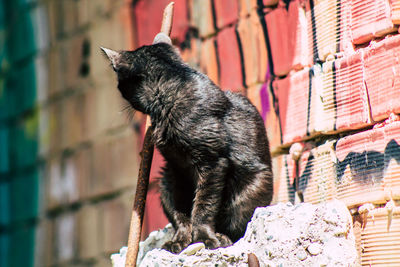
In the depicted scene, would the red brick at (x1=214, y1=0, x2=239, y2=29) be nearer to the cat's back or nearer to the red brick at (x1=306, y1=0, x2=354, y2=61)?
the red brick at (x1=306, y1=0, x2=354, y2=61)

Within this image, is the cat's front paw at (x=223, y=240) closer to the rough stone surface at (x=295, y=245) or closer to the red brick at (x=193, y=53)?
the rough stone surface at (x=295, y=245)

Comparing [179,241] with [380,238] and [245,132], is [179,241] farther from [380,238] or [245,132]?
[380,238]

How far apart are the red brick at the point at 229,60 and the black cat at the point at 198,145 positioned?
782 millimetres

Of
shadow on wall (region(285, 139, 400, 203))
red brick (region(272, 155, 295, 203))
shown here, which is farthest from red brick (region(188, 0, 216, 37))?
shadow on wall (region(285, 139, 400, 203))

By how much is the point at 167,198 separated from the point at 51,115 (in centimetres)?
283

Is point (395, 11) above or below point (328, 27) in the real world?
below

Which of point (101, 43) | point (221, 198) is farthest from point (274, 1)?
point (101, 43)

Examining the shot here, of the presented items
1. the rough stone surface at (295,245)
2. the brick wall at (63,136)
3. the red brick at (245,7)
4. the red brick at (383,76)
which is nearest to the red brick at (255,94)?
the red brick at (245,7)

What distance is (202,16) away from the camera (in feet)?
12.2

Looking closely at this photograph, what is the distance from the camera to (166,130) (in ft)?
7.90

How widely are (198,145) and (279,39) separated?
99 cm

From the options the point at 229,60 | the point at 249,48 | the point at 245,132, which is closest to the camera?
the point at 245,132

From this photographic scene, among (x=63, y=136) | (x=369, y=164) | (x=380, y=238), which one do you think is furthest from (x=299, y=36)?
(x=63, y=136)

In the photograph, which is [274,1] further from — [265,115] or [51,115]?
[51,115]
